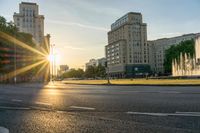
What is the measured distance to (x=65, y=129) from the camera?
6270 millimetres

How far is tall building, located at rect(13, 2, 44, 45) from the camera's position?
516 feet

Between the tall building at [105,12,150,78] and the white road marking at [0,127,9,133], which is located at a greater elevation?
the tall building at [105,12,150,78]

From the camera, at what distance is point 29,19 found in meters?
159

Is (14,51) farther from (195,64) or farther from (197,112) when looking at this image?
(197,112)

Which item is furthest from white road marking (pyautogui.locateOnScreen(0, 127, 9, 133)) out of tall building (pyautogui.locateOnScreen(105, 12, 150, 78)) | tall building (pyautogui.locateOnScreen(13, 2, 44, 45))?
tall building (pyautogui.locateOnScreen(105, 12, 150, 78))

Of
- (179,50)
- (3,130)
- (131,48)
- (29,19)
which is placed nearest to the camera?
(3,130)

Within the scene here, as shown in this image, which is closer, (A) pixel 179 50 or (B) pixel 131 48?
(A) pixel 179 50

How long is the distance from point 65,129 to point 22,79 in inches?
3237

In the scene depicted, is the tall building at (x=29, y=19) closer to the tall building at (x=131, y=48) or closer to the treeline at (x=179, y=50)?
the tall building at (x=131, y=48)

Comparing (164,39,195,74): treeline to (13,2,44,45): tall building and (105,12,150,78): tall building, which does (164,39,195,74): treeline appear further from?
(13,2,44,45): tall building

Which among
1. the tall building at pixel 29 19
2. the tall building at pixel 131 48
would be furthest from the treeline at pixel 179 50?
the tall building at pixel 29 19

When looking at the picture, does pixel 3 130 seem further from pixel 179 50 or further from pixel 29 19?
pixel 29 19

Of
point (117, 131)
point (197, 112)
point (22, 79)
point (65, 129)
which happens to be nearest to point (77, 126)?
point (65, 129)

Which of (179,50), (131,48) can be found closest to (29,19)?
(131,48)
